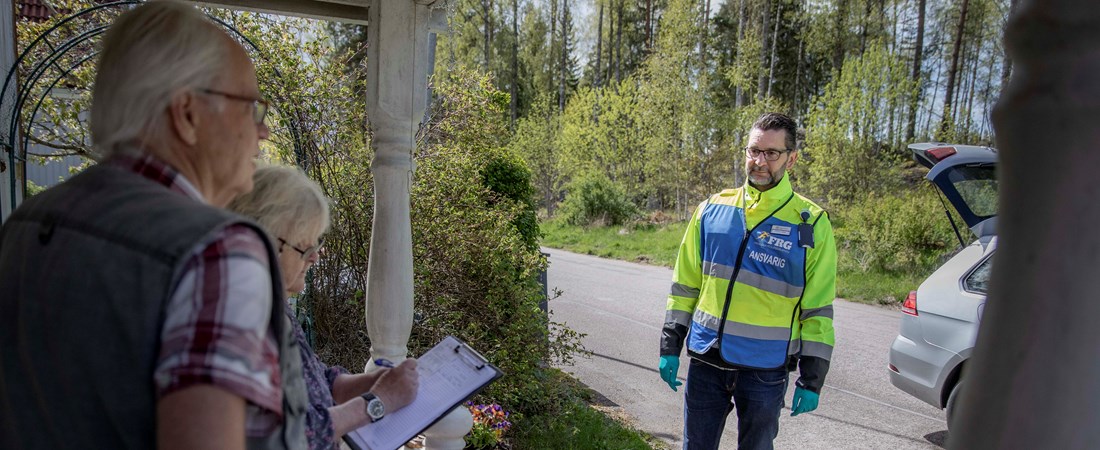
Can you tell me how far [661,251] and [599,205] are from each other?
19.5 ft

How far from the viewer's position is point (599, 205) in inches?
869

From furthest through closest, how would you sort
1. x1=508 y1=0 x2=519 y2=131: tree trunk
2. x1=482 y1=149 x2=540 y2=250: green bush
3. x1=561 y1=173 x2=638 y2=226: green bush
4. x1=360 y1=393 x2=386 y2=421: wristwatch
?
x1=508 y1=0 x2=519 y2=131: tree trunk → x1=561 y1=173 x2=638 y2=226: green bush → x1=482 y1=149 x2=540 y2=250: green bush → x1=360 y1=393 x2=386 y2=421: wristwatch

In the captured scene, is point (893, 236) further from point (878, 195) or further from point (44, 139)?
point (44, 139)

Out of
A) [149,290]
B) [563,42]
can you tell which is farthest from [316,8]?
[563,42]

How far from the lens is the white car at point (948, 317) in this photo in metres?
4.62

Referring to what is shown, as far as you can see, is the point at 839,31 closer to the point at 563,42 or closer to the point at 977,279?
the point at 563,42

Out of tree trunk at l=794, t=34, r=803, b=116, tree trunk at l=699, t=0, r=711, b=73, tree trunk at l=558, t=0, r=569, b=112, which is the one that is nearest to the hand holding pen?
tree trunk at l=699, t=0, r=711, b=73

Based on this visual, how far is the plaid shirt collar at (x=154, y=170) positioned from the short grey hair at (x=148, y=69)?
23mm

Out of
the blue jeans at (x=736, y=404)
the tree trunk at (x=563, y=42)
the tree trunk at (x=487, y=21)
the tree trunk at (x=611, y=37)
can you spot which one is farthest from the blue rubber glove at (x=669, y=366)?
the tree trunk at (x=611, y=37)

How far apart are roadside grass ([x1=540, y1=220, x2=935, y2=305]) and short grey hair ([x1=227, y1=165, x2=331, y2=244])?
190 inches

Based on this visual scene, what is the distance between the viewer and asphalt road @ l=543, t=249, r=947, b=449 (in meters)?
5.13

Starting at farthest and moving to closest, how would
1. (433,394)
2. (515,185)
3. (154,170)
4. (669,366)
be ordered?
(515,185) < (669,366) < (433,394) < (154,170)

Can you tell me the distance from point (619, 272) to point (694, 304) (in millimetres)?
10886

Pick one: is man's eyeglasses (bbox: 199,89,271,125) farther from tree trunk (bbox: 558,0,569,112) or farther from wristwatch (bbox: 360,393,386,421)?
tree trunk (bbox: 558,0,569,112)
